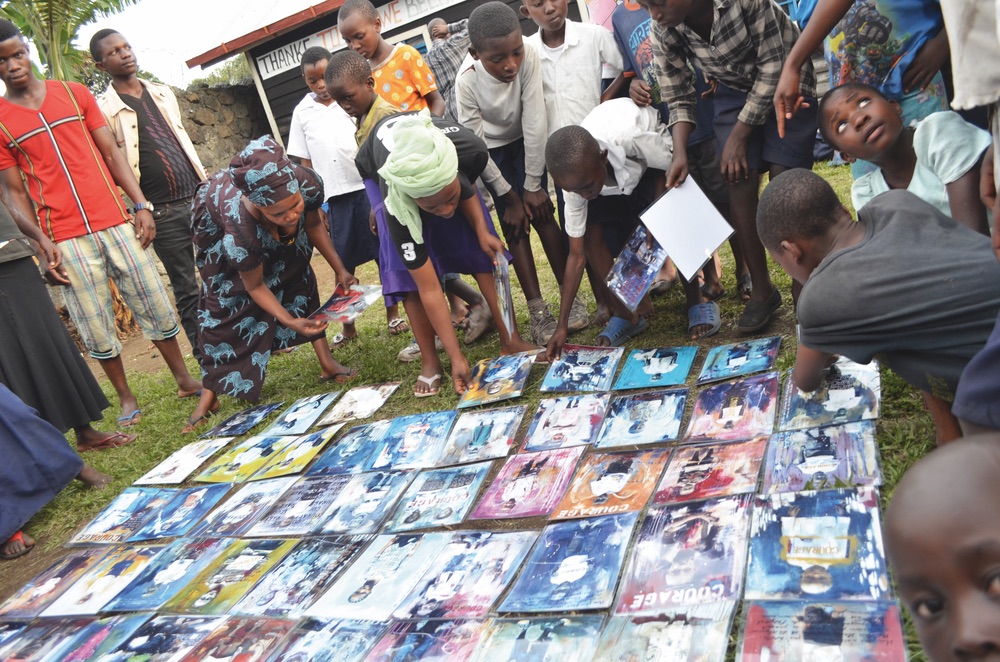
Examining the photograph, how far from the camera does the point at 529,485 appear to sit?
7.59ft

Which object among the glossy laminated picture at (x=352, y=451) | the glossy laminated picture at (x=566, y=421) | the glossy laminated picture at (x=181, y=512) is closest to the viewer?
the glossy laminated picture at (x=566, y=421)

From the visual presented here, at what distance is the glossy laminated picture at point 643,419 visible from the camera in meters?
2.40

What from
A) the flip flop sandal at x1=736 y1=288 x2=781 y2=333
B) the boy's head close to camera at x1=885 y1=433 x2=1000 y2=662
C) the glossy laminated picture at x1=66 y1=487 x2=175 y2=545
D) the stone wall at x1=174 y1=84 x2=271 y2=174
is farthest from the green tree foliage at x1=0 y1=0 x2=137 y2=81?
the boy's head close to camera at x1=885 y1=433 x2=1000 y2=662

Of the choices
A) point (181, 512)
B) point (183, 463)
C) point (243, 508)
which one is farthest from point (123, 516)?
point (243, 508)

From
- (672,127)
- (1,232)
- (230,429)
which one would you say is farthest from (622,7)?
(1,232)

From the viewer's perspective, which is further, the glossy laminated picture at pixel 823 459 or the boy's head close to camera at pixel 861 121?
the boy's head close to camera at pixel 861 121

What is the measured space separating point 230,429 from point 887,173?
2748 millimetres

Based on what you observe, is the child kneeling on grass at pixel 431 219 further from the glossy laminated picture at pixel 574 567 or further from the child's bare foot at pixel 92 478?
the child's bare foot at pixel 92 478

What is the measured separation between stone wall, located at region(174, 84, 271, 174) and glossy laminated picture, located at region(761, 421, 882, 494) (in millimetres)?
7890

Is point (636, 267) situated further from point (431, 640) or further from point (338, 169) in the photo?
point (338, 169)

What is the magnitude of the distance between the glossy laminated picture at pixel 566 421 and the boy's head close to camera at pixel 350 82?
4.52 ft

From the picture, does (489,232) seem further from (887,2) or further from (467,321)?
(887,2)

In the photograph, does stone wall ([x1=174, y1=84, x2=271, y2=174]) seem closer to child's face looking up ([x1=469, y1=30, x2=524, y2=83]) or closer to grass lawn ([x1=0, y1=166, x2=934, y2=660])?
grass lawn ([x1=0, y1=166, x2=934, y2=660])

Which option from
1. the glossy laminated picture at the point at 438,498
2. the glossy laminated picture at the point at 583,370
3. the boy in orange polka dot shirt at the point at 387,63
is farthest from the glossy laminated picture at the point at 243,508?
the boy in orange polka dot shirt at the point at 387,63
